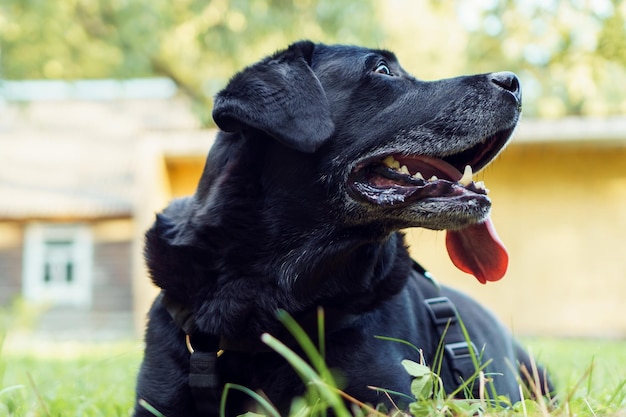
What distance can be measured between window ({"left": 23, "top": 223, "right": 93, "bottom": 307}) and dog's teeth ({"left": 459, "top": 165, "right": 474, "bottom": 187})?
15012mm

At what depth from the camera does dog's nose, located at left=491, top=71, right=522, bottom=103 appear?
258 centimetres

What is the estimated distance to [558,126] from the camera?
37.6 feet

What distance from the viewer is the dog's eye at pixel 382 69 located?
273cm

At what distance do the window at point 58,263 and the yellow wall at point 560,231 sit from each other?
941 centimetres

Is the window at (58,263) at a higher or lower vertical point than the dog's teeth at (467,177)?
higher

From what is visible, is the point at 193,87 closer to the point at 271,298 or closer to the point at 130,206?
the point at 130,206

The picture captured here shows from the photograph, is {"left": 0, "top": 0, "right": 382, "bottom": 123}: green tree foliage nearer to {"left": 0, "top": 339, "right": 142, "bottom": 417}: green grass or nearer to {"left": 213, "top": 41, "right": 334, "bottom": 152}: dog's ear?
{"left": 0, "top": 339, "right": 142, "bottom": 417}: green grass

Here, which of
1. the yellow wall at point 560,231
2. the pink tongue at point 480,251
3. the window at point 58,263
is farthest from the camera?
the window at point 58,263

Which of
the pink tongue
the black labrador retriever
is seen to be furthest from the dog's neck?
the pink tongue

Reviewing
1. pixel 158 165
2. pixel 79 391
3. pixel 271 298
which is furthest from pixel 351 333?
pixel 158 165

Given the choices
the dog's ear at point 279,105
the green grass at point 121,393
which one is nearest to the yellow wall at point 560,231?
the green grass at point 121,393

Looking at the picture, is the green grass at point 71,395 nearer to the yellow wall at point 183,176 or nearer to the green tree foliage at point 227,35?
the green tree foliage at point 227,35

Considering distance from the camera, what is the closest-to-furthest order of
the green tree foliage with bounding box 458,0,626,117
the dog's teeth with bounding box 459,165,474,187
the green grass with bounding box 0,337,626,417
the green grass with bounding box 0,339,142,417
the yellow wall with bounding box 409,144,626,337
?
the green grass with bounding box 0,337,626,417 → the green grass with bounding box 0,339,142,417 → the dog's teeth with bounding box 459,165,474,187 → the green tree foliage with bounding box 458,0,626,117 → the yellow wall with bounding box 409,144,626,337

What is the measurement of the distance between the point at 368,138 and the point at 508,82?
56 cm
